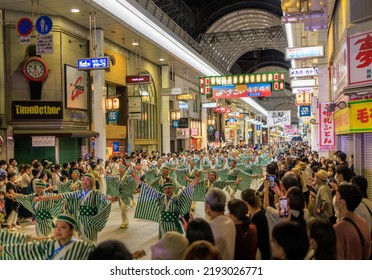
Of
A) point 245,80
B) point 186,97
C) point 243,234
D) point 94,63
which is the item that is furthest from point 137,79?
point 243,234

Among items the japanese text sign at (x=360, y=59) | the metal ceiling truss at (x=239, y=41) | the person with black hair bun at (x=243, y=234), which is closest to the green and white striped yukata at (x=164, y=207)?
the person with black hair bun at (x=243, y=234)

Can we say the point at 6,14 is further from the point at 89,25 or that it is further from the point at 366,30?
the point at 366,30

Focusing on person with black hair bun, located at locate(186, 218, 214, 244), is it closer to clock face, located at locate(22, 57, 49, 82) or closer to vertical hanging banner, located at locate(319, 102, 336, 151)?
vertical hanging banner, located at locate(319, 102, 336, 151)

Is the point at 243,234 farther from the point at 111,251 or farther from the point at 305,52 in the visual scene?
the point at 305,52

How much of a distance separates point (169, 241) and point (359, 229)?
1.89 metres

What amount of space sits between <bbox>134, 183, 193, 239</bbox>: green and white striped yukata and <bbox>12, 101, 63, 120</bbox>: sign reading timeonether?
1210cm

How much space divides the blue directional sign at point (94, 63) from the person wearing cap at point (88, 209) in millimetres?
9663

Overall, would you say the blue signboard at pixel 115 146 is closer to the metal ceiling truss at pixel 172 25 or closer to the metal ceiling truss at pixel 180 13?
the metal ceiling truss at pixel 172 25

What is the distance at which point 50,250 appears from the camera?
4.20 meters

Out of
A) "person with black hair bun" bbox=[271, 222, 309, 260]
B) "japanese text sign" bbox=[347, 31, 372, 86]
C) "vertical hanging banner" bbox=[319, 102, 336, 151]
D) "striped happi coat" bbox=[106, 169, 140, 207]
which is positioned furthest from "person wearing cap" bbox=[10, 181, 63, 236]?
"vertical hanging banner" bbox=[319, 102, 336, 151]

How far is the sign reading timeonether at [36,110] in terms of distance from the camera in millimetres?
18105

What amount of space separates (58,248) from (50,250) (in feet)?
0.30

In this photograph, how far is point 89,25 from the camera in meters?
20.1

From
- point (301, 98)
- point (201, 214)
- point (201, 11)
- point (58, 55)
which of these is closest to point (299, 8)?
point (201, 214)
